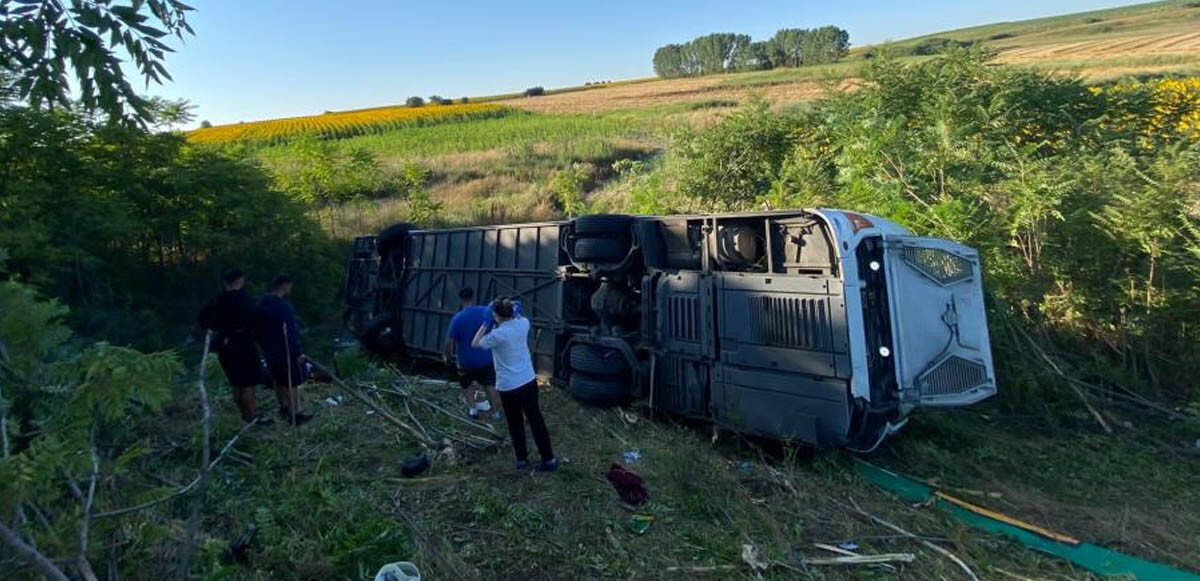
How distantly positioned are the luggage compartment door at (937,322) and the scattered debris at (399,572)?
4245 mm

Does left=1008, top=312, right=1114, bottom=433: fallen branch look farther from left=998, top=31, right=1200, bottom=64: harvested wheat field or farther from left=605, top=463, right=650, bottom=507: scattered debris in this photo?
left=998, top=31, right=1200, bottom=64: harvested wheat field

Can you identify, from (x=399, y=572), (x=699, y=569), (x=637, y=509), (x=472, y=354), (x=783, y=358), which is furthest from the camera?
(x=472, y=354)

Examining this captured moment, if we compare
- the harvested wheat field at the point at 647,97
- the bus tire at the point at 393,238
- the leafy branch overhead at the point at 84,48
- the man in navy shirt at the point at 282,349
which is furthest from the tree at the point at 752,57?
the leafy branch overhead at the point at 84,48

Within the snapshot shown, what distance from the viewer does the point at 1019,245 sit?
936cm

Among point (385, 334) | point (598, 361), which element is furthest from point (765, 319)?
point (385, 334)

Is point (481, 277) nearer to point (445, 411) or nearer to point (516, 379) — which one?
point (445, 411)

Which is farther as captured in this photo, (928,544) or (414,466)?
(414,466)

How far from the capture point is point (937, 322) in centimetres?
652

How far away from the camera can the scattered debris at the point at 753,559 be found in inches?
166

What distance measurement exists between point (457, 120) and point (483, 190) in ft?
75.6

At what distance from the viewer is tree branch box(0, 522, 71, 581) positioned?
2.18 m

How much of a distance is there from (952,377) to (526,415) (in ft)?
12.7

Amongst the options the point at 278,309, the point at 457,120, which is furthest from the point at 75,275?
the point at 457,120

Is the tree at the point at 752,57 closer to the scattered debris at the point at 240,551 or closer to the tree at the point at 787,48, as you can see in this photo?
the tree at the point at 787,48
